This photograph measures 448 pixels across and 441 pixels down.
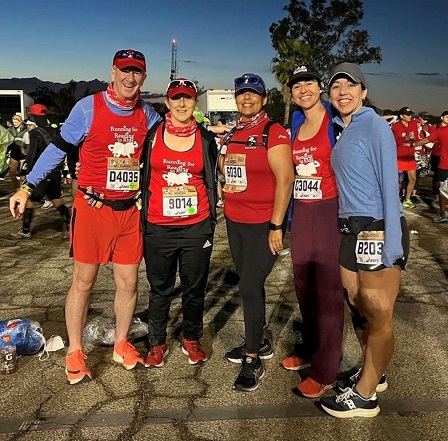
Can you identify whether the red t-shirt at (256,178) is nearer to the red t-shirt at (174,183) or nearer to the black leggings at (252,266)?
the black leggings at (252,266)

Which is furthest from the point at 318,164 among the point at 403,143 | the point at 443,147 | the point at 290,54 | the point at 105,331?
the point at 290,54

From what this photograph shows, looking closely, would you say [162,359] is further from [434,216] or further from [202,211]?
[434,216]

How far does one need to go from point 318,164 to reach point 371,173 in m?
0.47

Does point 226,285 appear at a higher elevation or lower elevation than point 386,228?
lower

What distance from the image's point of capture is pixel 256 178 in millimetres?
3102

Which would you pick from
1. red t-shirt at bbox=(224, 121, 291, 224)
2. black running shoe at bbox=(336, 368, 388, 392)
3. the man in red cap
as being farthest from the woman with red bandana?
black running shoe at bbox=(336, 368, 388, 392)

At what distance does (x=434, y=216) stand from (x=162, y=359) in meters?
7.54

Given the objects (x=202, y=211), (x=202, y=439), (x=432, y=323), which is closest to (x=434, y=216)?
(x=432, y=323)

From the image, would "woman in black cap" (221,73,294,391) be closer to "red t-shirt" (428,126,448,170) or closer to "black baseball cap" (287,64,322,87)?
"black baseball cap" (287,64,322,87)

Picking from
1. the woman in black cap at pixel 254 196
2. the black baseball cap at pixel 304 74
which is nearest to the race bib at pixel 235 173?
the woman in black cap at pixel 254 196

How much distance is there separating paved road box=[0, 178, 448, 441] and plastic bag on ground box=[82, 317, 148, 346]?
7 centimetres

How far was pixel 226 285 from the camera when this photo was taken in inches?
210

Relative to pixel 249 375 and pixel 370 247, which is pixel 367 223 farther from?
pixel 249 375

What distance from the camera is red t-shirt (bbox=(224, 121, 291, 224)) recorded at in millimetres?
3035
